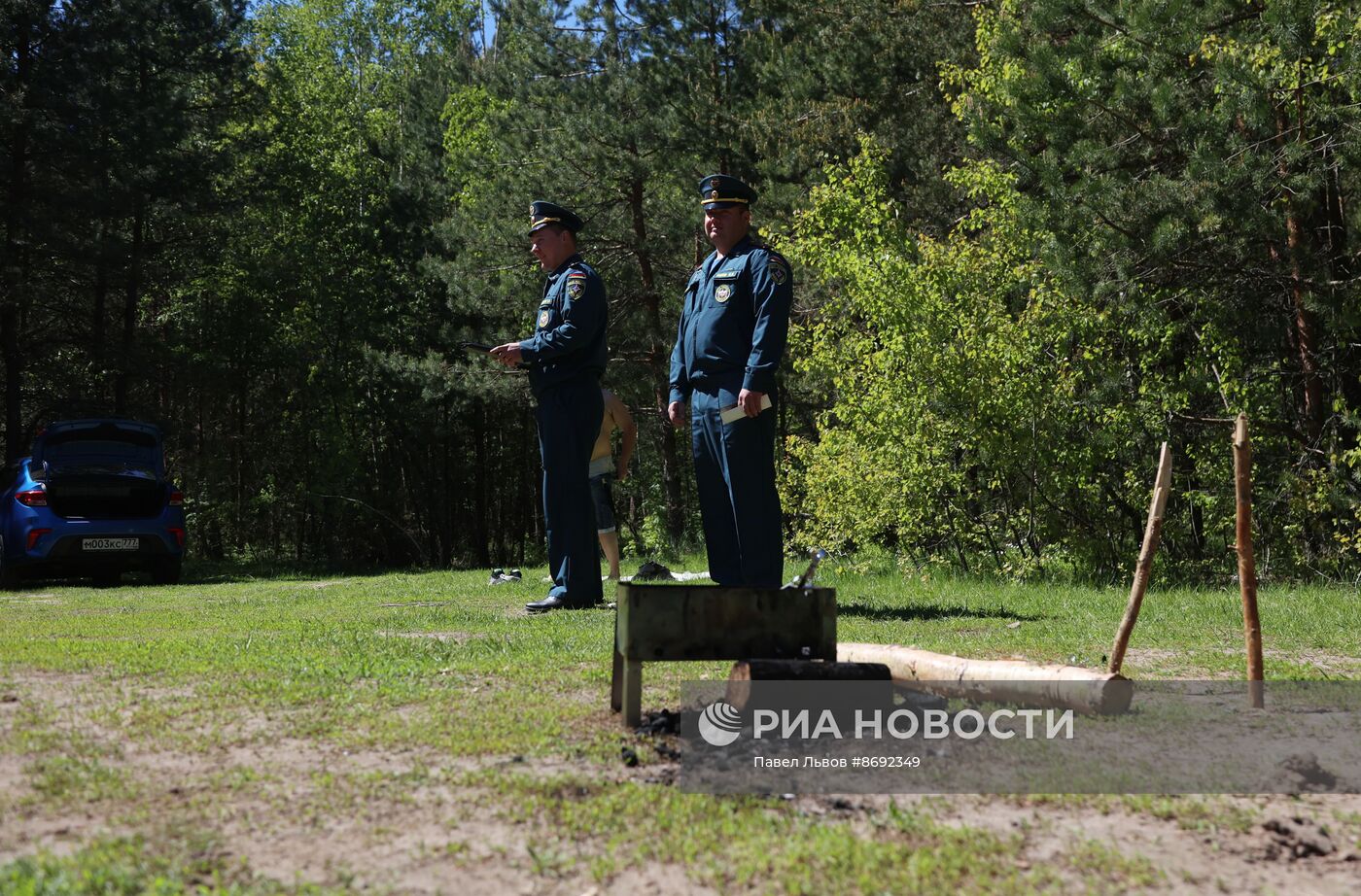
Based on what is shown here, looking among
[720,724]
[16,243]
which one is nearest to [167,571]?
[16,243]

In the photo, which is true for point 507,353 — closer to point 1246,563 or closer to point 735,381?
point 735,381

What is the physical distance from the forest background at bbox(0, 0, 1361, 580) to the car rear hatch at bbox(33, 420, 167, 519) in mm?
5082

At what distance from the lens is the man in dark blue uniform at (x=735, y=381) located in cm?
654

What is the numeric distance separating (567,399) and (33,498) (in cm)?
945

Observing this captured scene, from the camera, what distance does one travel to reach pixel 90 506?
1542 cm

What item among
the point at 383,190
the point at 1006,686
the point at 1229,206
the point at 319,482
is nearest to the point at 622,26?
the point at 383,190

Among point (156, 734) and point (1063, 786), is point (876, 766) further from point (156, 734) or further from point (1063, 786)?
point (156, 734)

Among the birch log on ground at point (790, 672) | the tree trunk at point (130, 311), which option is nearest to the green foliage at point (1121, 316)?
the birch log on ground at point (790, 672)

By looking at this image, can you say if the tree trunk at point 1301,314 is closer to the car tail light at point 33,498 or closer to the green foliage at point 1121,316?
the green foliage at point 1121,316

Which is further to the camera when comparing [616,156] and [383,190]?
[383,190]

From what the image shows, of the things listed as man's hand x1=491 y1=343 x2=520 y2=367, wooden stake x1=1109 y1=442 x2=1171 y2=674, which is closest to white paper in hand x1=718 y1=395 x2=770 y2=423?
man's hand x1=491 y1=343 x2=520 y2=367

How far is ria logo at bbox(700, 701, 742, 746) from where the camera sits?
409 cm

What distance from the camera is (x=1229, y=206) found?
10859 millimetres

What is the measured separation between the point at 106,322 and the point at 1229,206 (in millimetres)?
19595
